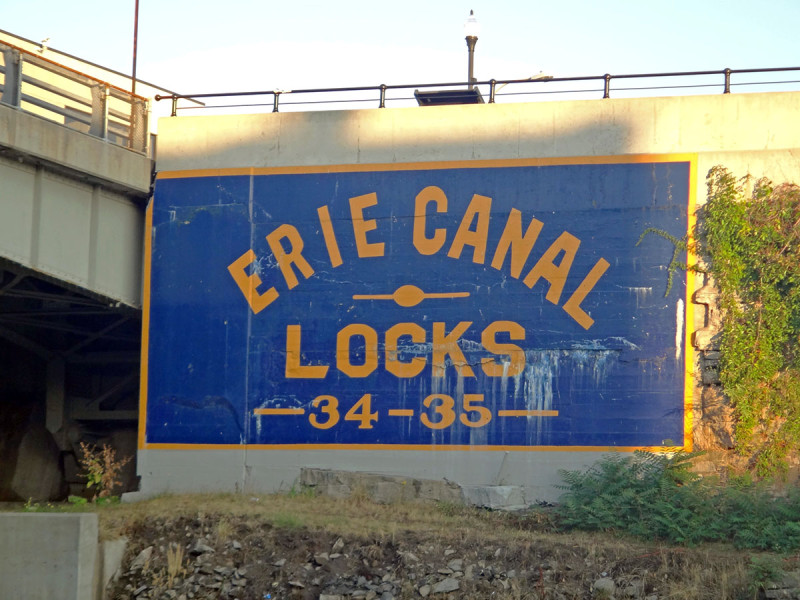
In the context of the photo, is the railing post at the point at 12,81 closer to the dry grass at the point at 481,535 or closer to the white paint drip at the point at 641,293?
the dry grass at the point at 481,535

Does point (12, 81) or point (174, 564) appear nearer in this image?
point (174, 564)

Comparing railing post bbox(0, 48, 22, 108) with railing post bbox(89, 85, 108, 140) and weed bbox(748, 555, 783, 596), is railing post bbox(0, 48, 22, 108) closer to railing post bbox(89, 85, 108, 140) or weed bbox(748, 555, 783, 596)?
railing post bbox(89, 85, 108, 140)

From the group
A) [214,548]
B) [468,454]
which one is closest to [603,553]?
[468,454]

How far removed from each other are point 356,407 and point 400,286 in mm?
2300

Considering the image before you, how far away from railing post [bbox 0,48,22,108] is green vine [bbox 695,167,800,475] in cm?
1211

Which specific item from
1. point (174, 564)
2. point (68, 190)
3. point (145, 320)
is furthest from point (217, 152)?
point (174, 564)

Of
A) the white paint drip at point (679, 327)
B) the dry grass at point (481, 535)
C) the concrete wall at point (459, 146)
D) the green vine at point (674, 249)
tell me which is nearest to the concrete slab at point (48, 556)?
the dry grass at point (481, 535)

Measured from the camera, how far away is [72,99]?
18.9 metres

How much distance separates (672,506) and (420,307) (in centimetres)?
552

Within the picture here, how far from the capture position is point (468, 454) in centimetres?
1753

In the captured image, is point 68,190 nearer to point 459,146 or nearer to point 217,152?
point 217,152

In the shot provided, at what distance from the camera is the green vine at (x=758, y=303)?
54.6ft

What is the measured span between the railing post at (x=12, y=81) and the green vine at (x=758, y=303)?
12.1 m

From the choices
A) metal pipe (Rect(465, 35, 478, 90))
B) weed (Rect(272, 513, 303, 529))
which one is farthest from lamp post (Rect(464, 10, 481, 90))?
weed (Rect(272, 513, 303, 529))
